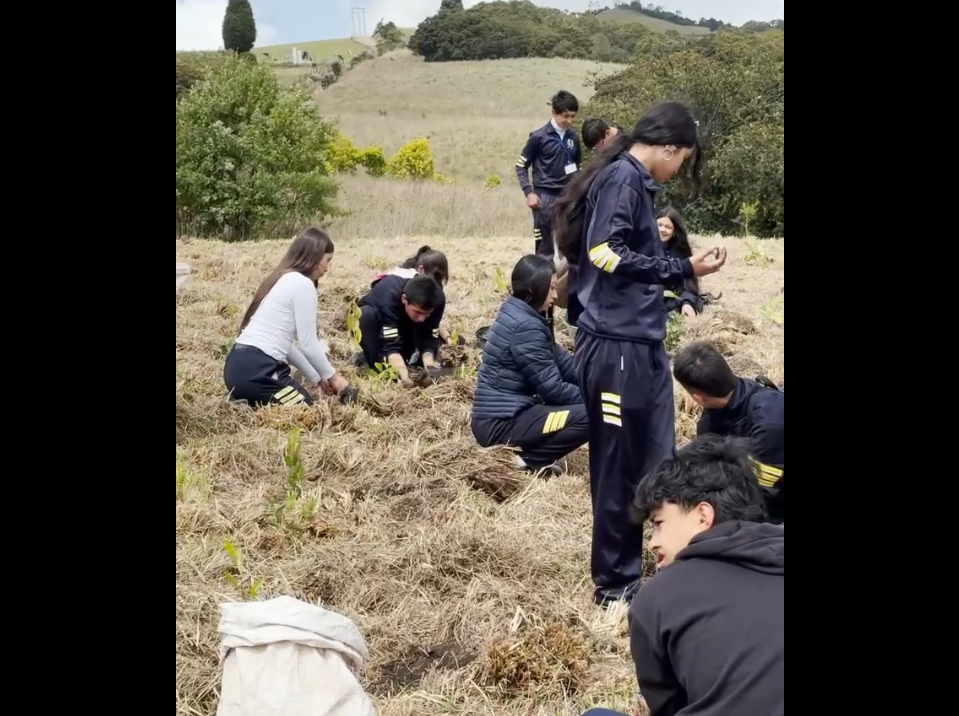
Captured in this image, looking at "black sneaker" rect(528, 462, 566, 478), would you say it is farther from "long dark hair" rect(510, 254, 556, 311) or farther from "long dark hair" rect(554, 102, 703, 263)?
"long dark hair" rect(554, 102, 703, 263)

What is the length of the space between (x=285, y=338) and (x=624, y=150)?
9.13ft

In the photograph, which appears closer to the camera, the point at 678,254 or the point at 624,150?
the point at 624,150

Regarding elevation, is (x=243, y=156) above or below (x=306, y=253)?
above

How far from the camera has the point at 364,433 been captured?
5355 millimetres

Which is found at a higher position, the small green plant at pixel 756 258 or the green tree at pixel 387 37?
the green tree at pixel 387 37

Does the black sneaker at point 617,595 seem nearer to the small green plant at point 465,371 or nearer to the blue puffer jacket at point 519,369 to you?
the blue puffer jacket at point 519,369

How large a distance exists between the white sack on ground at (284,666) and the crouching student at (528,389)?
8.05 ft

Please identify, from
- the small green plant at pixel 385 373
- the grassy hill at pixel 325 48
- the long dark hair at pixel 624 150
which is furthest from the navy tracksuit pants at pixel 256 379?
the grassy hill at pixel 325 48

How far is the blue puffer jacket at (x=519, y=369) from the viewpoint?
Answer: 15.4ft

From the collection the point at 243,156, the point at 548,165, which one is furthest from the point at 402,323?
the point at 243,156

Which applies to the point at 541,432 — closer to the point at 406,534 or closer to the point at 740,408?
the point at 406,534

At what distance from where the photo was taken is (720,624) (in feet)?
6.28
